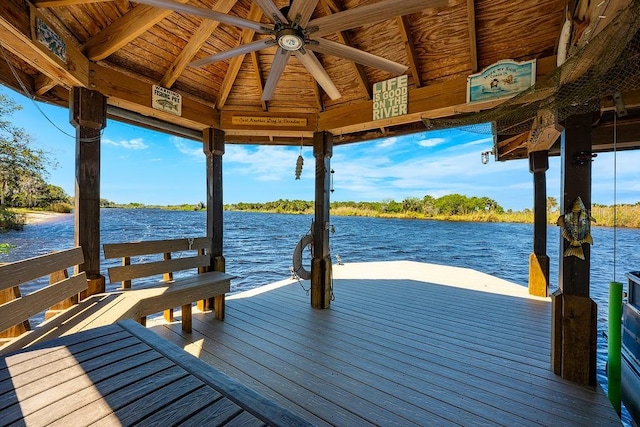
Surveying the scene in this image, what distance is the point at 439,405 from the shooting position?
6.57ft

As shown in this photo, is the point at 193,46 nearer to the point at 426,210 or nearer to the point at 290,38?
the point at 290,38

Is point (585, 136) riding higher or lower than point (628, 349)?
higher

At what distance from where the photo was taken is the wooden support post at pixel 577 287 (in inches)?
89.2

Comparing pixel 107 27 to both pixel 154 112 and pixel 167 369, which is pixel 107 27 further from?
pixel 167 369

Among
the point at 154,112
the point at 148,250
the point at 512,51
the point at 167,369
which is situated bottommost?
the point at 167,369

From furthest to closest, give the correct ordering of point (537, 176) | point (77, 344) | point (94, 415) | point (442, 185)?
point (442, 185)
point (537, 176)
point (77, 344)
point (94, 415)

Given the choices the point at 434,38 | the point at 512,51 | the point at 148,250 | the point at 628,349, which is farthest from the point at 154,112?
the point at 628,349

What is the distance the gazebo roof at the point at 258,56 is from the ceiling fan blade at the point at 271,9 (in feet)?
0.04

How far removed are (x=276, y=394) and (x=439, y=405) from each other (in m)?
1.20

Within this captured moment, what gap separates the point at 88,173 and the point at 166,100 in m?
1.22

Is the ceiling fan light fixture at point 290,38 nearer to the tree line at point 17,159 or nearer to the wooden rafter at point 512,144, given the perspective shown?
the wooden rafter at point 512,144

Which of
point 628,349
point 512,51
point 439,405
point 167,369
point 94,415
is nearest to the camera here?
point 94,415

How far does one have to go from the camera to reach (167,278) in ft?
11.5

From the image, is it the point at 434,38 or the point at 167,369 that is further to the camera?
the point at 434,38
